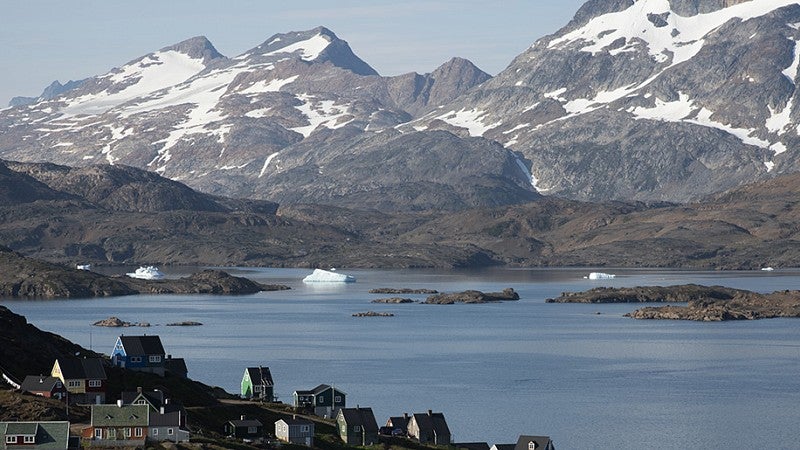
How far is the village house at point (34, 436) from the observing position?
232 ft

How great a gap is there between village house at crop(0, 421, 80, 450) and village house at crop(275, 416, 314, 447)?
50.8ft

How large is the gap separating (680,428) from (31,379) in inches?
1747

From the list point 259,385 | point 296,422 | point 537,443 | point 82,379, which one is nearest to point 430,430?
point 296,422

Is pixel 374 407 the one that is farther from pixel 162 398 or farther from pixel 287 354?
pixel 287 354

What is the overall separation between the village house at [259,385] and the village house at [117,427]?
83.5ft

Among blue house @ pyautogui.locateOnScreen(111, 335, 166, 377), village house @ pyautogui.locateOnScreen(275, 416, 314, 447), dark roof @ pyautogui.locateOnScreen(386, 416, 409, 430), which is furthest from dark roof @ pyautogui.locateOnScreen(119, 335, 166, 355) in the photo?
village house @ pyautogui.locateOnScreen(275, 416, 314, 447)

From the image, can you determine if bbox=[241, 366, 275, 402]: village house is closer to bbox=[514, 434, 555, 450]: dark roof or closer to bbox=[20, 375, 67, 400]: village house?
bbox=[20, 375, 67, 400]: village house

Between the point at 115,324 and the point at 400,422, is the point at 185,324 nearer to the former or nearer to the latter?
the point at 115,324

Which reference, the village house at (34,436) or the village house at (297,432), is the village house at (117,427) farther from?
the village house at (297,432)

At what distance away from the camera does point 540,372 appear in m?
140

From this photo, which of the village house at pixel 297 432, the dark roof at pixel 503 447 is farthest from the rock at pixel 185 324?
the dark roof at pixel 503 447

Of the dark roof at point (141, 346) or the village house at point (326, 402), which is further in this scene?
the dark roof at point (141, 346)

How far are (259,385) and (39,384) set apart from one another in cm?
2027

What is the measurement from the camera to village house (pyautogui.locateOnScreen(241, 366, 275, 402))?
338ft
